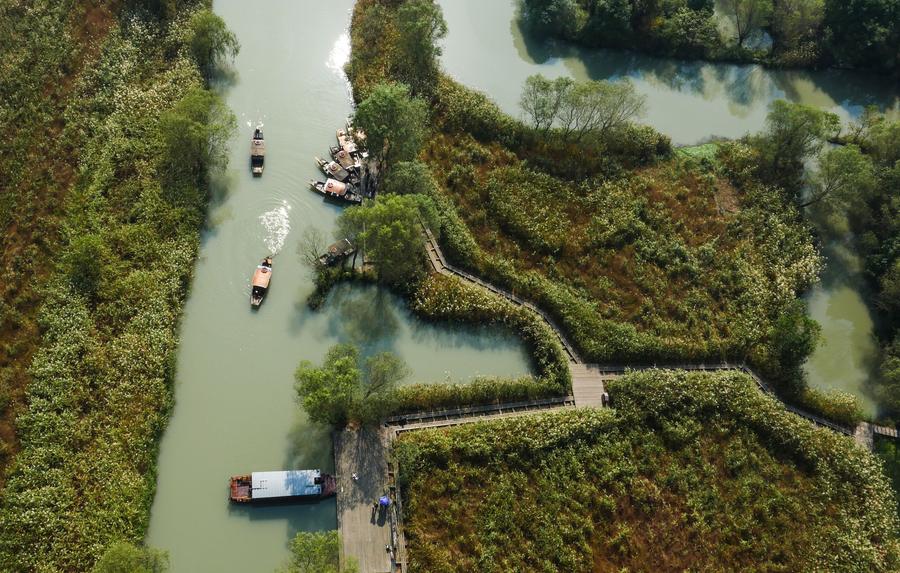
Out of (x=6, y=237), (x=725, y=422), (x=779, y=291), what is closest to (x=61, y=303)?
(x=6, y=237)

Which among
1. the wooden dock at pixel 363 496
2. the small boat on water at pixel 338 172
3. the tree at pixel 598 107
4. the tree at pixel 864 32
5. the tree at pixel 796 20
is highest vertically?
the tree at pixel 796 20

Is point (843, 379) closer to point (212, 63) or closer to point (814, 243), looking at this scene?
point (814, 243)

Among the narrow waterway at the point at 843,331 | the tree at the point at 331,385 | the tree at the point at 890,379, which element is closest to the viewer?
the tree at the point at 331,385

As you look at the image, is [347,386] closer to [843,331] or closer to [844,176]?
[843,331]

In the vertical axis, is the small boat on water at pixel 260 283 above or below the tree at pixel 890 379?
above

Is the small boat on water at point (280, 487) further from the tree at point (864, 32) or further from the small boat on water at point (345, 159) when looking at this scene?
the tree at point (864, 32)

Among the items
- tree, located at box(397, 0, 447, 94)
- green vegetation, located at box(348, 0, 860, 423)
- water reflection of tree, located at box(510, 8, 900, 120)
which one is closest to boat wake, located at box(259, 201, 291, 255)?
green vegetation, located at box(348, 0, 860, 423)

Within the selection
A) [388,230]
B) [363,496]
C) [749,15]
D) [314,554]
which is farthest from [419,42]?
[314,554]

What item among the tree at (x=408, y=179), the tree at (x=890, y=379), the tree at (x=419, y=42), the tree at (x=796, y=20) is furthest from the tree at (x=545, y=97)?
the tree at (x=890, y=379)

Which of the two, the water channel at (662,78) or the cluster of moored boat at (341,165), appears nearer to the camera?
the cluster of moored boat at (341,165)
